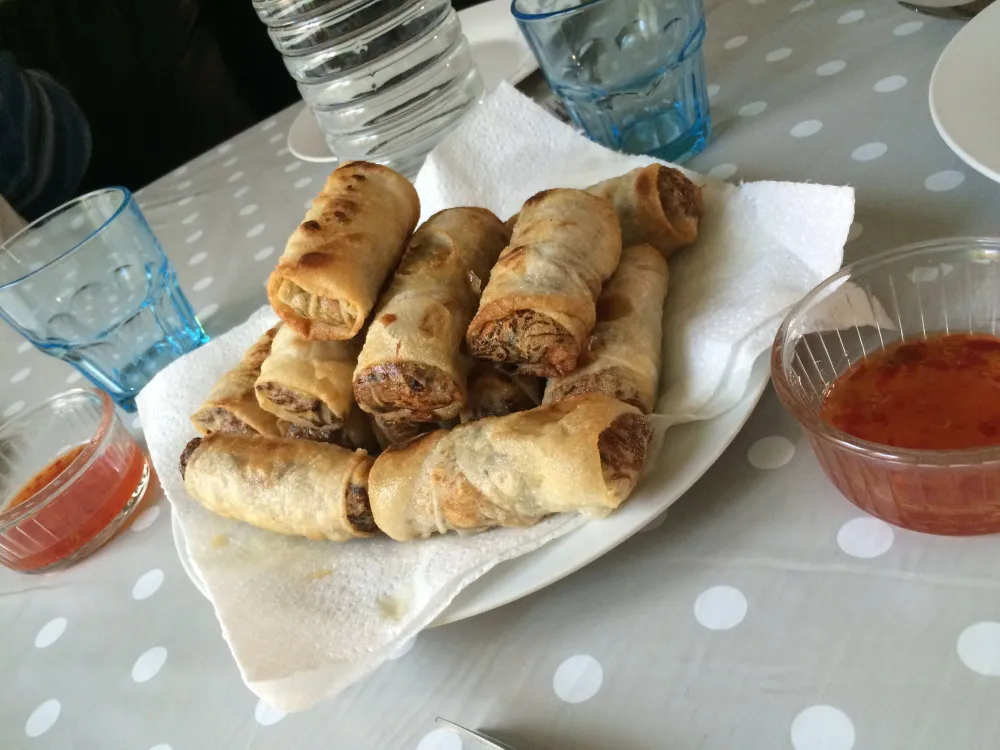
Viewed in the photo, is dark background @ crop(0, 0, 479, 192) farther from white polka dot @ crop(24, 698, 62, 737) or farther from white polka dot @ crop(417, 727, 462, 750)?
white polka dot @ crop(417, 727, 462, 750)

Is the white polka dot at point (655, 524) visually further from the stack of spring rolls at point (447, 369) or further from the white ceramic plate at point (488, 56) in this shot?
the white ceramic plate at point (488, 56)

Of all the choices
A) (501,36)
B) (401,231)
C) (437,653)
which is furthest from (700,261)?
(501,36)

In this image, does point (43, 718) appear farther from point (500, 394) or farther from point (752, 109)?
point (752, 109)

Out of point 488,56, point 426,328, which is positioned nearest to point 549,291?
point 426,328

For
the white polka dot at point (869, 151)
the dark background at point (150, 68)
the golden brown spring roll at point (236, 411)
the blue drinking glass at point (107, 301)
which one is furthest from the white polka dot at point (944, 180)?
the dark background at point (150, 68)

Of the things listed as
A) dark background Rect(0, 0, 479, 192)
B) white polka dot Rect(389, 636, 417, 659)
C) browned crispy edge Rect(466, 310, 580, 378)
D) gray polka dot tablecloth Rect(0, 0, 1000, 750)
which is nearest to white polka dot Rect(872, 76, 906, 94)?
gray polka dot tablecloth Rect(0, 0, 1000, 750)
